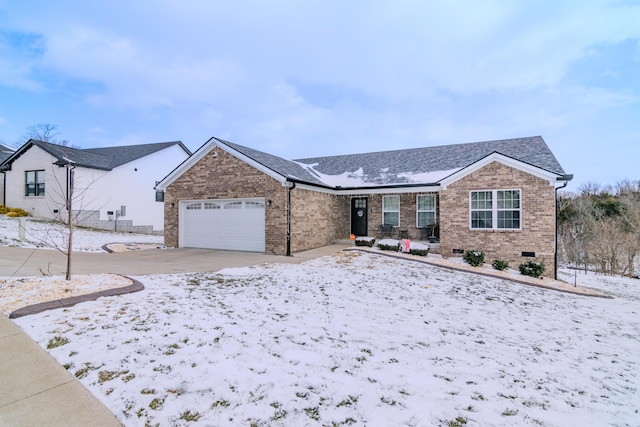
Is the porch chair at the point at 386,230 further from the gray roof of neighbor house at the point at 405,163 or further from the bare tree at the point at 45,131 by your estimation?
the bare tree at the point at 45,131

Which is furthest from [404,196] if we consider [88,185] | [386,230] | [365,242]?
[88,185]

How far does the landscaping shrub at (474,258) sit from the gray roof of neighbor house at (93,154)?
2082 cm

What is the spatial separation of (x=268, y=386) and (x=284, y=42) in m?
16.4

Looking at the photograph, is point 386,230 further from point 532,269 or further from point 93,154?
point 93,154

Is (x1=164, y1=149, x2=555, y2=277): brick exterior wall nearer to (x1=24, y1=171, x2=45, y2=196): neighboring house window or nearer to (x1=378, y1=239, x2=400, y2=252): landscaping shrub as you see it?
(x1=378, y1=239, x2=400, y2=252): landscaping shrub

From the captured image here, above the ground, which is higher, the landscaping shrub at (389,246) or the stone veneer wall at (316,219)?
the stone veneer wall at (316,219)

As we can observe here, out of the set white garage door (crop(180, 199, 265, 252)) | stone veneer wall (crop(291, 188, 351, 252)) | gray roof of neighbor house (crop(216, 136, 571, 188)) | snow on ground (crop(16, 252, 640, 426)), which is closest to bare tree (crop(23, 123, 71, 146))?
white garage door (crop(180, 199, 265, 252))

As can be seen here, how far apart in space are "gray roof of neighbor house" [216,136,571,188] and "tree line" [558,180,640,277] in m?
10.2

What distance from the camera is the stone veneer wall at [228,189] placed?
500 inches

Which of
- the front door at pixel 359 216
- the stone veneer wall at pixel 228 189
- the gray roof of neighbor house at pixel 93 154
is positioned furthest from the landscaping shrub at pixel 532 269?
the gray roof of neighbor house at pixel 93 154

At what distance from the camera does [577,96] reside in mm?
18078

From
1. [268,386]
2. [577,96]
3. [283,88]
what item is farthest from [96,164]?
[577,96]

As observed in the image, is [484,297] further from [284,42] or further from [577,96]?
[577,96]

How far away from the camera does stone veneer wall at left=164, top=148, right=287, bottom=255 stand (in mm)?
12703
